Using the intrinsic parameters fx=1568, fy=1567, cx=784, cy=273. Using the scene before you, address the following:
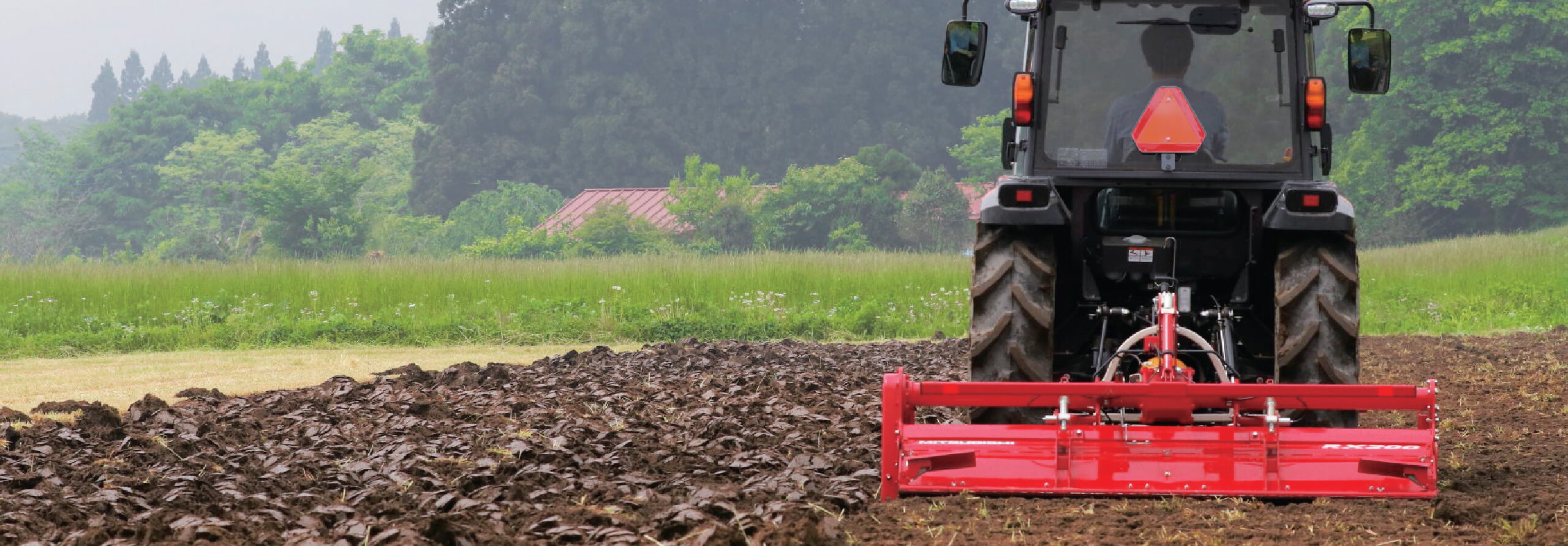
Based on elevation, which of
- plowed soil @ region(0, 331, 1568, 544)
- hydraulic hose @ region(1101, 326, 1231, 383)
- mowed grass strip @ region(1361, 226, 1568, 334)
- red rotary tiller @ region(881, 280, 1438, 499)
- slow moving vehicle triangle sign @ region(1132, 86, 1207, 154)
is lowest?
mowed grass strip @ region(1361, 226, 1568, 334)

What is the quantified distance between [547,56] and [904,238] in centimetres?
1803

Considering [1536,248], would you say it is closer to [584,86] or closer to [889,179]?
[889,179]

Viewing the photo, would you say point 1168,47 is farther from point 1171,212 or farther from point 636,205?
point 636,205

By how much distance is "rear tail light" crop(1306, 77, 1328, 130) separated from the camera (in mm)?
6715

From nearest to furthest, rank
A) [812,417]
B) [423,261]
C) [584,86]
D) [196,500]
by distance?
[196,500]
[812,417]
[423,261]
[584,86]

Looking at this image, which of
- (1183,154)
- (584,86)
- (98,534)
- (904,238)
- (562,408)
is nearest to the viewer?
(98,534)

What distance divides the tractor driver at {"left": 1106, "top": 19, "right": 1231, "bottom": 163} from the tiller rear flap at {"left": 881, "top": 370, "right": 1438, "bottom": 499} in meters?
1.50

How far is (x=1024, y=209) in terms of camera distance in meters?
6.47

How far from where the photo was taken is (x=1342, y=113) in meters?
45.8

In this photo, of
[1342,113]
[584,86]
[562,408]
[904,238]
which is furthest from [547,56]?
[562,408]

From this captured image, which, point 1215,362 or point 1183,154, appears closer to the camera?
point 1215,362

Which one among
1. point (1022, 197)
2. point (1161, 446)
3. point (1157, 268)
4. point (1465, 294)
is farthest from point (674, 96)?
point (1161, 446)

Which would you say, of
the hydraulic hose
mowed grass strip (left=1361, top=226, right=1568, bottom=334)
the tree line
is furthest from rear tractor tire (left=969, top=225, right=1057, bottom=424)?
the tree line

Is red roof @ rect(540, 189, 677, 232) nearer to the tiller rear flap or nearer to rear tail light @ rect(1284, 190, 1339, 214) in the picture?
rear tail light @ rect(1284, 190, 1339, 214)
